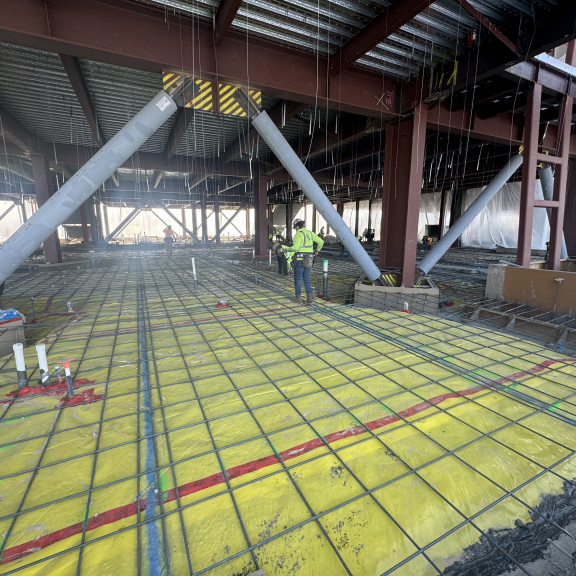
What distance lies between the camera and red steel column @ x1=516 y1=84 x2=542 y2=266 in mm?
6164

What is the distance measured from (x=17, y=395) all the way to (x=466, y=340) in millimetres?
5299

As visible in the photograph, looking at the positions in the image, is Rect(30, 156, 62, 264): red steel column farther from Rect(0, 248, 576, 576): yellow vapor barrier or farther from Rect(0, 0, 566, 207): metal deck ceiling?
Rect(0, 248, 576, 576): yellow vapor barrier

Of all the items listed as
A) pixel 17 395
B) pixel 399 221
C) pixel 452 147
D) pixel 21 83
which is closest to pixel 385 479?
pixel 17 395

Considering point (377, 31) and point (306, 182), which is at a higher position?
point (377, 31)

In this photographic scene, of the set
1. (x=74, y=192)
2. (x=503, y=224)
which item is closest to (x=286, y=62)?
(x=74, y=192)

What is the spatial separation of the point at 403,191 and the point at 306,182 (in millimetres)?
2118

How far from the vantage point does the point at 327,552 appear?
1.50 meters

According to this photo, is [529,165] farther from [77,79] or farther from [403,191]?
[77,79]

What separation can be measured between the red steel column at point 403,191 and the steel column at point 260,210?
8.43m

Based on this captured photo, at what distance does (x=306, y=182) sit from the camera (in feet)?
18.0

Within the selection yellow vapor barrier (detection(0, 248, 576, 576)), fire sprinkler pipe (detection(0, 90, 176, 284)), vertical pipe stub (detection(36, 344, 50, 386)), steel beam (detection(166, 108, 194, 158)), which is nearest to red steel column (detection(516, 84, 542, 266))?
yellow vapor barrier (detection(0, 248, 576, 576))

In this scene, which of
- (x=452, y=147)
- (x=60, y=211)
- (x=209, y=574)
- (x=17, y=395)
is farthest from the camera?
(x=452, y=147)

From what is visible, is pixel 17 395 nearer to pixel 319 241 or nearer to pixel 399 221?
pixel 319 241

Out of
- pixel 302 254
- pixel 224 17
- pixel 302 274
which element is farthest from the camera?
pixel 302 274
